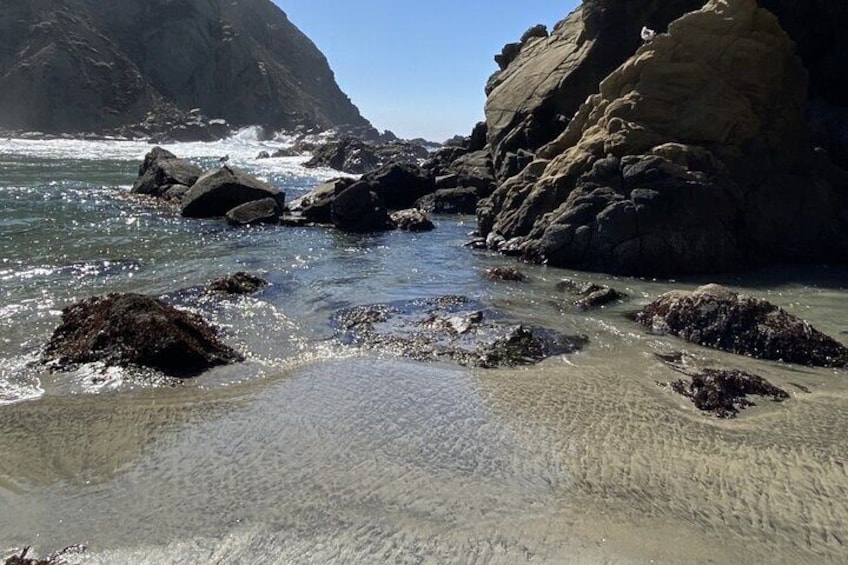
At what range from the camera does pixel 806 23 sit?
25.8 metres

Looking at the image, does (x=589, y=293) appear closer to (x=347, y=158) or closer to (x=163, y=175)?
(x=163, y=175)

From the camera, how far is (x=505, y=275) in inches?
648

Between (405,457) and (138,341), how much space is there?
4.85 m

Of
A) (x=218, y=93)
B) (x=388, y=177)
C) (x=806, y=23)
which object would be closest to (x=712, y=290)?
(x=806, y=23)

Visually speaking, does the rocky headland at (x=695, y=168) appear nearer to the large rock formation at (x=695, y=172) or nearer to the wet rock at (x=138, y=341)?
the large rock formation at (x=695, y=172)

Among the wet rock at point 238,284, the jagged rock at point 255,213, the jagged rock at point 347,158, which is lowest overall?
the wet rock at point 238,284

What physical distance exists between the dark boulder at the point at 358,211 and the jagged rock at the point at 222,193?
335cm

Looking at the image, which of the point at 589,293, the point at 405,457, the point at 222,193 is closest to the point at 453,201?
the point at 222,193

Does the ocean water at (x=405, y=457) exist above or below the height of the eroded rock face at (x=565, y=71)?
below

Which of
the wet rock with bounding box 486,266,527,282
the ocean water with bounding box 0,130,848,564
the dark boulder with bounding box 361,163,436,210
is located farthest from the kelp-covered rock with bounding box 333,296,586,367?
the dark boulder with bounding box 361,163,436,210

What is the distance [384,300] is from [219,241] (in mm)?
9666

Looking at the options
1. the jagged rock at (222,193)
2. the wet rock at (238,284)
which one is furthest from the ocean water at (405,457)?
the jagged rock at (222,193)

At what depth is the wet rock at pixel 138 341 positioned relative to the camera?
30.5 ft

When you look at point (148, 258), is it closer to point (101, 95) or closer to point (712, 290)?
point (712, 290)
